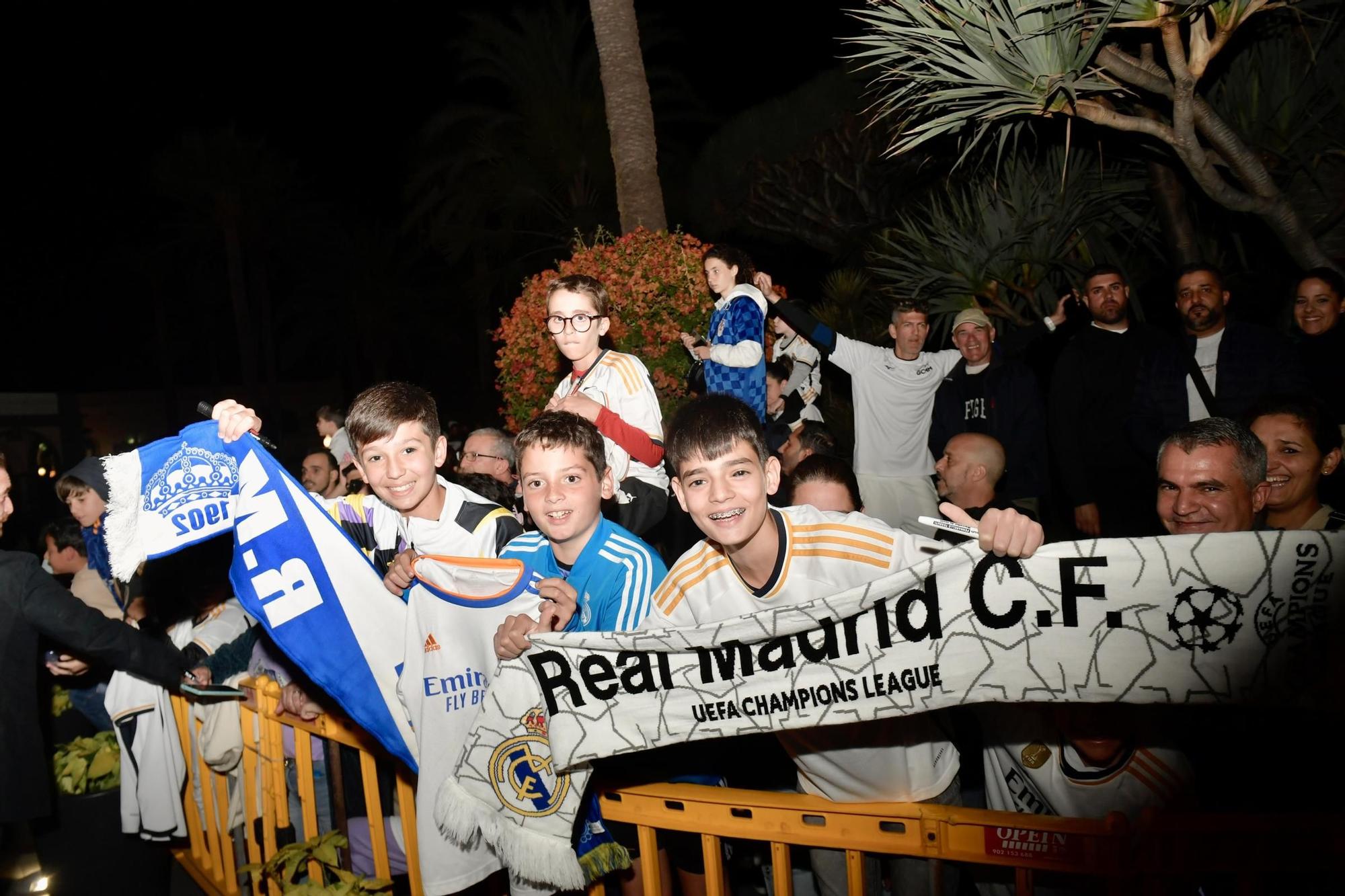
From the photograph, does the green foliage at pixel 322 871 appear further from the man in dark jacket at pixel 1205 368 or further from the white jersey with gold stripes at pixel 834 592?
the man in dark jacket at pixel 1205 368

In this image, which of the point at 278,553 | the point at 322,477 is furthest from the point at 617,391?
the point at 322,477

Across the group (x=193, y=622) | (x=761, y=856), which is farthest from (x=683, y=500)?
(x=193, y=622)

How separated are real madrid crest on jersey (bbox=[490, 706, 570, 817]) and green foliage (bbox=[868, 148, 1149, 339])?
7.13 m

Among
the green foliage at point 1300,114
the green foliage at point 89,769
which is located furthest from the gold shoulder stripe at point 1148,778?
the green foliage at point 1300,114

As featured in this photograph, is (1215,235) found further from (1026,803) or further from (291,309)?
(291,309)

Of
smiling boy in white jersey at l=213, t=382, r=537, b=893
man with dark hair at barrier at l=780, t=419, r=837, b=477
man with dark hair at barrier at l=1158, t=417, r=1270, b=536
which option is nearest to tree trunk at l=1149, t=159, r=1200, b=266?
man with dark hair at barrier at l=780, t=419, r=837, b=477

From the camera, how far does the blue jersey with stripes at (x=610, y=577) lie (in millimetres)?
3203

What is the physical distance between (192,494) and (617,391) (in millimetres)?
1883

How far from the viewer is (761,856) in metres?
3.32

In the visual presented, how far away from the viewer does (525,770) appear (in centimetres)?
286

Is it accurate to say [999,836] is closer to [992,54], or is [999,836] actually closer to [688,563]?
[688,563]

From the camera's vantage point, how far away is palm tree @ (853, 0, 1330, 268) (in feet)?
19.1

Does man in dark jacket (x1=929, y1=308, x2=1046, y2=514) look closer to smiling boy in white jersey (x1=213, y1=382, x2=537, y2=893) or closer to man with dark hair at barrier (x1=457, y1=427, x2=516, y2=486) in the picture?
man with dark hair at barrier (x1=457, y1=427, x2=516, y2=486)

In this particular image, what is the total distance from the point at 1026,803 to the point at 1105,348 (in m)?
3.94
